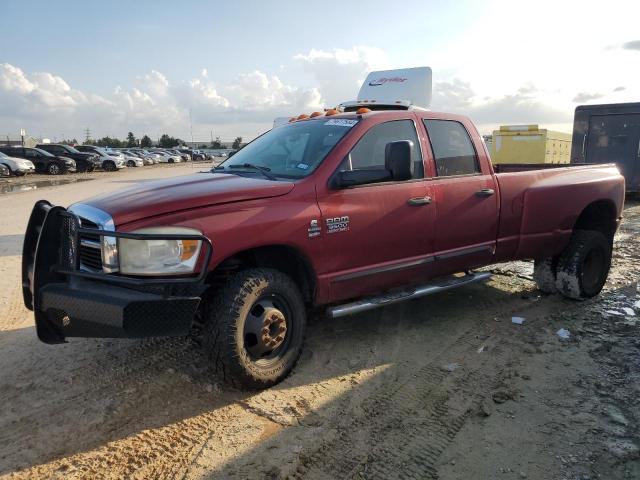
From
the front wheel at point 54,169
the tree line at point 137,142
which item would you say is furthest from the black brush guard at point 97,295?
the tree line at point 137,142

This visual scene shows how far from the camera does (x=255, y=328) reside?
3.33m

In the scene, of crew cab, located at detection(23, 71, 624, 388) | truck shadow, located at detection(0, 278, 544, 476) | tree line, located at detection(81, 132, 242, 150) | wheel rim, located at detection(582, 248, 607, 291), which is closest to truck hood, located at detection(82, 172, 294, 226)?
crew cab, located at detection(23, 71, 624, 388)

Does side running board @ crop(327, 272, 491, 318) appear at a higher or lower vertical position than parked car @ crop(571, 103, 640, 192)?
lower

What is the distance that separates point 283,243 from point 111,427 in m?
1.55

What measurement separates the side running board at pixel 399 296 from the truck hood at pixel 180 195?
979 mm

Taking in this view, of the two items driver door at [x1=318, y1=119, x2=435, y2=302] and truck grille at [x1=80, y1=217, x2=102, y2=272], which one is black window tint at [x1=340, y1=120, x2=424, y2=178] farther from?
truck grille at [x1=80, y1=217, x2=102, y2=272]

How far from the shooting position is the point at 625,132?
1346cm

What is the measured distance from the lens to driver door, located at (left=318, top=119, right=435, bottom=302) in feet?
11.9

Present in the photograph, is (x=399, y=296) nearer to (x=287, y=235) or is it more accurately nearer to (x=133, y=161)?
(x=287, y=235)

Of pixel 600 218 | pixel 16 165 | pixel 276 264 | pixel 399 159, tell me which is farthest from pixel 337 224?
pixel 16 165

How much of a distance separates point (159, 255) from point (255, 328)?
811mm

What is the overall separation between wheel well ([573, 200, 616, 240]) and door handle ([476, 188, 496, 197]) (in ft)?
5.15

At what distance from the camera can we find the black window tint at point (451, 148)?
4.39 meters

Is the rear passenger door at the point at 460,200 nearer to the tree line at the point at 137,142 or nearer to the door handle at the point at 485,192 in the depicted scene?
the door handle at the point at 485,192
